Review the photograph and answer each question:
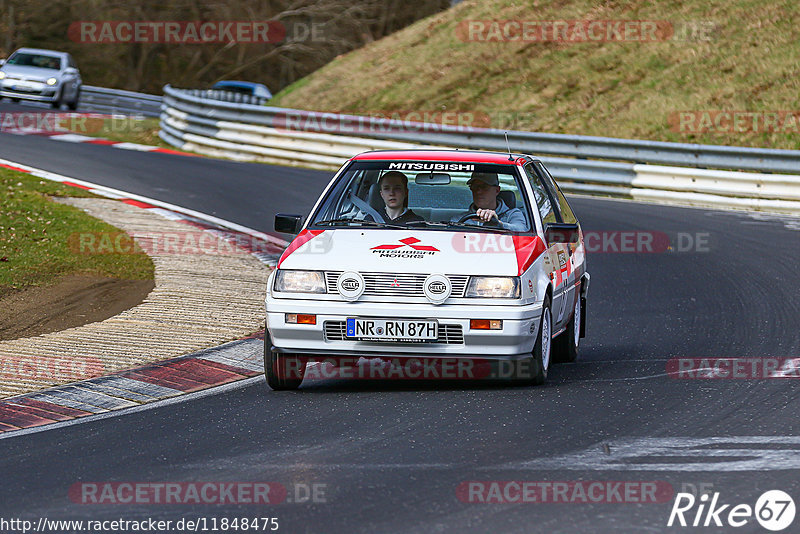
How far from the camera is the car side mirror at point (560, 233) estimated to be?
8.53 metres

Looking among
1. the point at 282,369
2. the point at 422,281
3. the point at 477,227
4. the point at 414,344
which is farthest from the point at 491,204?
the point at 282,369

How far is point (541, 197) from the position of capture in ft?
30.4

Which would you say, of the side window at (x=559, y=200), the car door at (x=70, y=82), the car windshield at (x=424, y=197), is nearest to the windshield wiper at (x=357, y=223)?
the car windshield at (x=424, y=197)

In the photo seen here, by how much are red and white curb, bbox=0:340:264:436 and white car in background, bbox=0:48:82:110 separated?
2607 cm

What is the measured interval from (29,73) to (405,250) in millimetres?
28216

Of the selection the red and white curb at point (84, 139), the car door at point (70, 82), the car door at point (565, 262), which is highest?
the car door at point (70, 82)

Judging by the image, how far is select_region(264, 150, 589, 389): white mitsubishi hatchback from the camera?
774 centimetres

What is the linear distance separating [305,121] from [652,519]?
19.7 meters

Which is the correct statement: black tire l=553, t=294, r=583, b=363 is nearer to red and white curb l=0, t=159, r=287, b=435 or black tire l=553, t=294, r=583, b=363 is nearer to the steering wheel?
the steering wheel

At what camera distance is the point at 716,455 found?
6223 mm

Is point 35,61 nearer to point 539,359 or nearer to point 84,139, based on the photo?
point 84,139

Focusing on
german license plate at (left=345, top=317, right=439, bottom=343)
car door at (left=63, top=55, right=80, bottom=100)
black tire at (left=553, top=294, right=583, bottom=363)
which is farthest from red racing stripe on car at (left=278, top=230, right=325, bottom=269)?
car door at (left=63, top=55, right=80, bottom=100)

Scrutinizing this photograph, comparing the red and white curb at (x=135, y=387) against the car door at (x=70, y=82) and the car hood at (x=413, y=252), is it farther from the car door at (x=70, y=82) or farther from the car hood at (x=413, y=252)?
the car door at (x=70, y=82)

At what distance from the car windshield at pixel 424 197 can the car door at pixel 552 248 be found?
222mm
